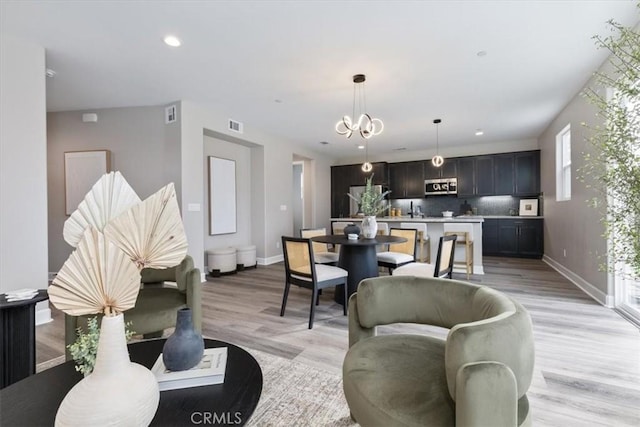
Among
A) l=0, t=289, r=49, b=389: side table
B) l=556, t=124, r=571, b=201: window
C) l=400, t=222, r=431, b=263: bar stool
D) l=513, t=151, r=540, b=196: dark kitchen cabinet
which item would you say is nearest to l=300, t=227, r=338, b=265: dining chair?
l=400, t=222, r=431, b=263: bar stool

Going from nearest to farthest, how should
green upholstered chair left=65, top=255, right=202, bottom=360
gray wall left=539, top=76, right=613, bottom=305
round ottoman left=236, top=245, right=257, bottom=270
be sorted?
green upholstered chair left=65, top=255, right=202, bottom=360, gray wall left=539, top=76, right=613, bottom=305, round ottoman left=236, top=245, right=257, bottom=270

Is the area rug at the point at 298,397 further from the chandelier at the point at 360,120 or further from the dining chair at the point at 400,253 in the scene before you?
the chandelier at the point at 360,120

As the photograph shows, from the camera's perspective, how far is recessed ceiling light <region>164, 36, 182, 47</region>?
2.85 m

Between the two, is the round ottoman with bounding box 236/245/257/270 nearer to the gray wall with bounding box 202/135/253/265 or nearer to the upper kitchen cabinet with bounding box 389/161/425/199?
the gray wall with bounding box 202/135/253/265

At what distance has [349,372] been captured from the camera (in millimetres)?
1215

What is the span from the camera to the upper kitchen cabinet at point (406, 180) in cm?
813

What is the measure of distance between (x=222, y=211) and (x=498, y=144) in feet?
21.9

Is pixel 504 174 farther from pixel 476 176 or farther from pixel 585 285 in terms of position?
pixel 585 285

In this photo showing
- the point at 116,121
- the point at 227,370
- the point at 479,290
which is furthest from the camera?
the point at 116,121

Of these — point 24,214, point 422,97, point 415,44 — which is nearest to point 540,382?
point 415,44

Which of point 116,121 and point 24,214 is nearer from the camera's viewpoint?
point 24,214

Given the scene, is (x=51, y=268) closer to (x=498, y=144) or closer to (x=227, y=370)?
(x=227, y=370)

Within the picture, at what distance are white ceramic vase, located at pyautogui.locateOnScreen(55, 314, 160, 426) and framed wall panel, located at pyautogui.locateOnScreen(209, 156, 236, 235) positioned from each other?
474cm

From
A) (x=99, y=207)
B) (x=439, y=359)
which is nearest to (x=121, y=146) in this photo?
(x=99, y=207)
